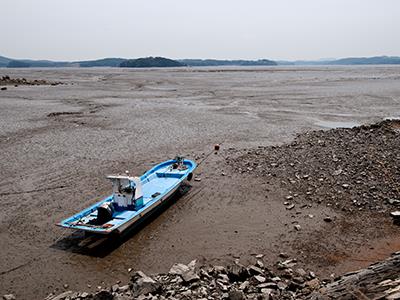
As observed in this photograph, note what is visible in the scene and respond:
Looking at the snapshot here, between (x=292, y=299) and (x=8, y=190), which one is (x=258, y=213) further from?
(x=8, y=190)

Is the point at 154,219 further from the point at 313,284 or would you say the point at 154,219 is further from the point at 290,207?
the point at 313,284

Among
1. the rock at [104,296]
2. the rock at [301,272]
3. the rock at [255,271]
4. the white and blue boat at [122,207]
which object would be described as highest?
the white and blue boat at [122,207]

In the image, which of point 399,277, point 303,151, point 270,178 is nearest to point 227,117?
point 303,151

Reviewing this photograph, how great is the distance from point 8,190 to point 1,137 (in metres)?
9.97

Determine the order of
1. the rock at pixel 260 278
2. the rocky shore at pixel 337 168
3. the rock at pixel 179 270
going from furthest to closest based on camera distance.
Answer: the rocky shore at pixel 337 168
the rock at pixel 179 270
the rock at pixel 260 278

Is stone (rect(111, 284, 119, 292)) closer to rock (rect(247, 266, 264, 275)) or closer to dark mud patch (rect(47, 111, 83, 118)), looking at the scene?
rock (rect(247, 266, 264, 275))

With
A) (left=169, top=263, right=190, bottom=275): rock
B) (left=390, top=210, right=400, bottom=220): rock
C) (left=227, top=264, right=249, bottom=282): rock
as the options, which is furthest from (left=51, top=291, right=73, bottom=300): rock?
(left=390, top=210, right=400, bottom=220): rock

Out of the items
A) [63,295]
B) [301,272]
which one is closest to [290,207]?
[301,272]

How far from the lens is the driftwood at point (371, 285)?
5.30 m

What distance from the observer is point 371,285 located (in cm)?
557

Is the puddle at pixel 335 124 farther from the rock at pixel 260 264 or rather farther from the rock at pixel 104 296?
the rock at pixel 104 296

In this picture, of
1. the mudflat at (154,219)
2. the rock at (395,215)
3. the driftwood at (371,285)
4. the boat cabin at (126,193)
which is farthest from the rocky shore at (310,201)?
the boat cabin at (126,193)

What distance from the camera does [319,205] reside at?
12.5m

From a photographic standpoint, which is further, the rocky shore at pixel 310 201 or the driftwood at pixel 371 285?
the rocky shore at pixel 310 201
